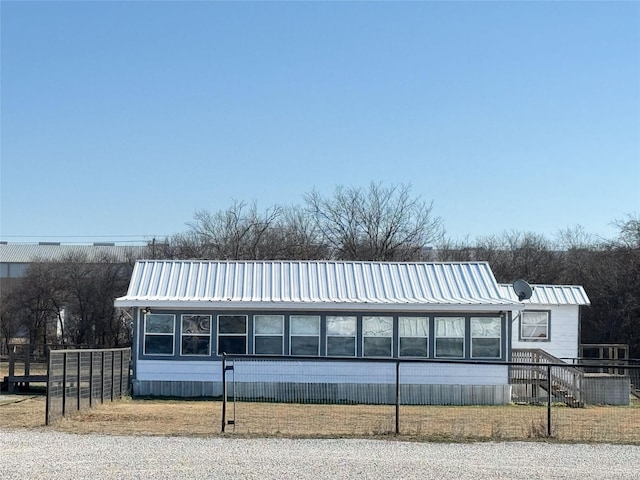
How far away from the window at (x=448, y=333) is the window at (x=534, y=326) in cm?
601

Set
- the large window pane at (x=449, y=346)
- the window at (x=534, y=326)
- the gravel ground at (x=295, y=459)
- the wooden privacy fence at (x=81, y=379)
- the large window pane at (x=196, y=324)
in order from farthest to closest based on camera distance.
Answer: the window at (x=534, y=326)
the large window pane at (x=196, y=324)
the large window pane at (x=449, y=346)
the wooden privacy fence at (x=81, y=379)
the gravel ground at (x=295, y=459)

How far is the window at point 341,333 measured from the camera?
995 inches

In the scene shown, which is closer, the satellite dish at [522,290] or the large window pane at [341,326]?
the large window pane at [341,326]

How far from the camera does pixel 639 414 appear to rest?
19.0m

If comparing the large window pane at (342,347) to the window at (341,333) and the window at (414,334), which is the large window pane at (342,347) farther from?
the window at (414,334)

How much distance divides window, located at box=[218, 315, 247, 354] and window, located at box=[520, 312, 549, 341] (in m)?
10.6

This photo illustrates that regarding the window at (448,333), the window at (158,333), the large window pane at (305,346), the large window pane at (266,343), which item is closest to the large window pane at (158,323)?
the window at (158,333)

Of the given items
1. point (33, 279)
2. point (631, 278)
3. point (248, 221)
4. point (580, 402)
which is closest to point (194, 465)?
point (580, 402)

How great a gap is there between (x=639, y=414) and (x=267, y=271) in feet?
40.9

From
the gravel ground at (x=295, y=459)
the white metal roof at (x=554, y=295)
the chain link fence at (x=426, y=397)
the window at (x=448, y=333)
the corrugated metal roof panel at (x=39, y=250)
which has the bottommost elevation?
the chain link fence at (x=426, y=397)

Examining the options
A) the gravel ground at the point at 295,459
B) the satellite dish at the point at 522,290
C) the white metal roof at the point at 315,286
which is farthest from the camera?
the satellite dish at the point at 522,290

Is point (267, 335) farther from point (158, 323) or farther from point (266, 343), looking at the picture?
point (158, 323)

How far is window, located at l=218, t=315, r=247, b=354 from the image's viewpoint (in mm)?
25266

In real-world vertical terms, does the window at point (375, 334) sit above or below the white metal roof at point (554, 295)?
below
